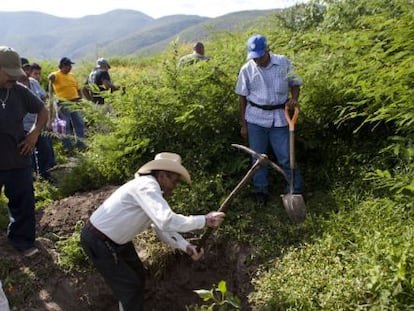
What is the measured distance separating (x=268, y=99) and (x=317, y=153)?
1.26m

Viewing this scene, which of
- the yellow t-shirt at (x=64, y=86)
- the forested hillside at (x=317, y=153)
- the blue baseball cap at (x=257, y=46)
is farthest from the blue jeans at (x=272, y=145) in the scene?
the yellow t-shirt at (x=64, y=86)

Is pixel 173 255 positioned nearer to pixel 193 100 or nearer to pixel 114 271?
pixel 114 271

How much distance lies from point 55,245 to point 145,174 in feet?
6.69

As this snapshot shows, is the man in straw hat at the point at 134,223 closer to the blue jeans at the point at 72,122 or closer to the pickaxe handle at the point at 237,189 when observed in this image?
the pickaxe handle at the point at 237,189

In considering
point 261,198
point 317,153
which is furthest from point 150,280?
point 317,153

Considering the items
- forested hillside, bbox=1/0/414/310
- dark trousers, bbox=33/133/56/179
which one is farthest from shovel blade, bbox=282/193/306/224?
dark trousers, bbox=33/133/56/179

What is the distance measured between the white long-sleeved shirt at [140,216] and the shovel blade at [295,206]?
1.37 meters

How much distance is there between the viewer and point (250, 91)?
16.2 feet

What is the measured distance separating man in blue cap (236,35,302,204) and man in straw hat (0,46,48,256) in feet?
6.96

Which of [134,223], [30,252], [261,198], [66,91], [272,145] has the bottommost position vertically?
[30,252]

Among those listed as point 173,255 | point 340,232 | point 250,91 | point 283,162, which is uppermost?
point 250,91

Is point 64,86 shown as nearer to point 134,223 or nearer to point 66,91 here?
point 66,91

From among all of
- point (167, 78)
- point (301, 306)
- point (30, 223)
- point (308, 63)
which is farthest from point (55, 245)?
point (308, 63)

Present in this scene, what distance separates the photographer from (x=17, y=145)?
4418 millimetres
